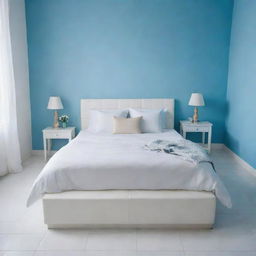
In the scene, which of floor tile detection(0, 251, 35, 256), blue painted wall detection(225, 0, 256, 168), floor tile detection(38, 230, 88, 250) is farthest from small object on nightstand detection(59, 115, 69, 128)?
blue painted wall detection(225, 0, 256, 168)

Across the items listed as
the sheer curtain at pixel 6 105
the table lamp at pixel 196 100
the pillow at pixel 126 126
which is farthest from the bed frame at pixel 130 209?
the table lamp at pixel 196 100

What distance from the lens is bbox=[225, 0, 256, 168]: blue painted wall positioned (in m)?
3.82

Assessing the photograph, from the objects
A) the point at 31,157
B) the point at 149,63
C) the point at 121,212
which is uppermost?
the point at 149,63

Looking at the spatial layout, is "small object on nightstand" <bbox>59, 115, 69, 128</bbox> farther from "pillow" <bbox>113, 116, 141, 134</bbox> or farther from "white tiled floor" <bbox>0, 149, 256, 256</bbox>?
"white tiled floor" <bbox>0, 149, 256, 256</bbox>

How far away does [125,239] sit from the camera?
88.2 inches

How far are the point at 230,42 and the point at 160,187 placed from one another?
133 inches

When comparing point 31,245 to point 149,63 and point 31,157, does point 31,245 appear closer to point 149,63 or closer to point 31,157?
point 31,157

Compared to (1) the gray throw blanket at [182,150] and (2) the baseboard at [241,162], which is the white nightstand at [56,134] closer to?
(1) the gray throw blanket at [182,150]

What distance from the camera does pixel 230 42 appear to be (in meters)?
4.57

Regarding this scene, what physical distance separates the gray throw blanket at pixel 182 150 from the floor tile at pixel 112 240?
0.88 metres

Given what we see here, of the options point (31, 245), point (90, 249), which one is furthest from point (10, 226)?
point (90, 249)

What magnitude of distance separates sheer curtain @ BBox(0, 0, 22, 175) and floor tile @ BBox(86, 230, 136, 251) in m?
2.08

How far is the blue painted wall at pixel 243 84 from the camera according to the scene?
3.82 m

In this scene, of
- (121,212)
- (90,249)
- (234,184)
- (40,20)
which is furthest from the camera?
(40,20)
